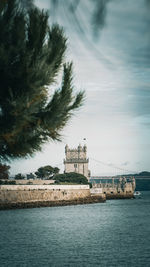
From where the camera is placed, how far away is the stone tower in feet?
409

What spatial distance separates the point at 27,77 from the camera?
6527mm

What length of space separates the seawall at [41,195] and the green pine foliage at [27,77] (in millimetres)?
45405

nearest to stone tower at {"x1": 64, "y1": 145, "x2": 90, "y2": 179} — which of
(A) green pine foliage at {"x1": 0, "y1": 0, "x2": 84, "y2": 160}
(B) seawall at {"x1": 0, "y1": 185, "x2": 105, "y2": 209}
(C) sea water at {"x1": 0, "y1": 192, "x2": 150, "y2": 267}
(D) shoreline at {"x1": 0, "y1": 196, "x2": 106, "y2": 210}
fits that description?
(D) shoreline at {"x1": 0, "y1": 196, "x2": 106, "y2": 210}

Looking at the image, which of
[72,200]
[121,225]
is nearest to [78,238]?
[121,225]

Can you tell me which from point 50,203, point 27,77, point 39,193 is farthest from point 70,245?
point 50,203

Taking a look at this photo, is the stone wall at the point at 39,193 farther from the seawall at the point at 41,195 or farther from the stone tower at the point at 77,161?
the stone tower at the point at 77,161

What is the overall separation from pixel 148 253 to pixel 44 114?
15674mm

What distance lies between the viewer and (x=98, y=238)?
86.4 ft

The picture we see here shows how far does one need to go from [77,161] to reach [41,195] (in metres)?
67.7

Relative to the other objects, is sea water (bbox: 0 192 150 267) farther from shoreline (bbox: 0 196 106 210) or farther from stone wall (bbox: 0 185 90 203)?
stone wall (bbox: 0 185 90 203)

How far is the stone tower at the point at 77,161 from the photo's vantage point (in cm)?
12481

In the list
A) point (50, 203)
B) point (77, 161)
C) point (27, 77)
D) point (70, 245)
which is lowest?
point (70, 245)

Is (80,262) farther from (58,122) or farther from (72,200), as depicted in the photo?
(72,200)

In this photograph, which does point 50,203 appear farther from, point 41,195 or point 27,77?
point 27,77
